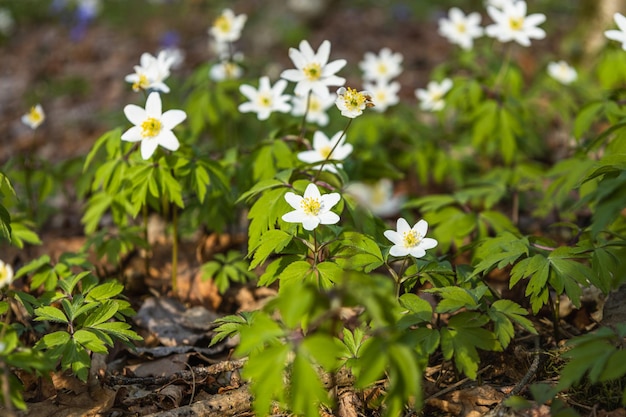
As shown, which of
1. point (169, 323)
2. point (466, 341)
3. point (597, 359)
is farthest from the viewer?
point (169, 323)

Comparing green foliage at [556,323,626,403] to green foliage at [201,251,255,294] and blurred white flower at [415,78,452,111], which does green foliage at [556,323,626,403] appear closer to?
green foliage at [201,251,255,294]

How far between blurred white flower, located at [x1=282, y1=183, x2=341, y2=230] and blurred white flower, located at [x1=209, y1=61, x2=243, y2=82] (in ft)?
6.06

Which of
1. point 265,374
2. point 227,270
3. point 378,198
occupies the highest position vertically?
point 265,374

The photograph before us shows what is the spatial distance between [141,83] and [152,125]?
468mm

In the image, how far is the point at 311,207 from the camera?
8.40 ft

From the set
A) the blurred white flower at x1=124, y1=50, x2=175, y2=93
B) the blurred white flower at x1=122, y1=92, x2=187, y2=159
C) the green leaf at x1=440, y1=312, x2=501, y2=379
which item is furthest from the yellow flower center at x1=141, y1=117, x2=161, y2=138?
the green leaf at x1=440, y1=312, x2=501, y2=379

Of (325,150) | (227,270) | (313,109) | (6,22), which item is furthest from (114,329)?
(6,22)

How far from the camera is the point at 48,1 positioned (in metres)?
10.8

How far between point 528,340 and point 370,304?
5.39 feet

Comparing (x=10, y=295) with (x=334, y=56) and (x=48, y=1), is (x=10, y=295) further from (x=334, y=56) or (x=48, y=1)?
(x=48, y=1)

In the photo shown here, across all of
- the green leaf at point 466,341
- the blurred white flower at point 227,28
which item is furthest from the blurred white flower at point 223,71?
the green leaf at point 466,341

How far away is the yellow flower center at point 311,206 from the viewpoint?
2559mm

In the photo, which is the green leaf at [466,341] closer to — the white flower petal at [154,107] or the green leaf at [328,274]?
the green leaf at [328,274]

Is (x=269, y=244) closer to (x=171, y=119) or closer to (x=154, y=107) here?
(x=171, y=119)
